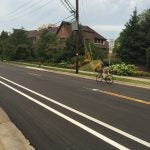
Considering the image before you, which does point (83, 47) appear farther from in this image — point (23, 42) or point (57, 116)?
point (57, 116)

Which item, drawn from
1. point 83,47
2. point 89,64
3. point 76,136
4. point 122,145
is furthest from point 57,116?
point 83,47

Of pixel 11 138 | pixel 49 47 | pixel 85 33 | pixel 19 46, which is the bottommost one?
pixel 19 46

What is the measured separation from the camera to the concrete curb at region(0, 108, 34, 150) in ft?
26.9

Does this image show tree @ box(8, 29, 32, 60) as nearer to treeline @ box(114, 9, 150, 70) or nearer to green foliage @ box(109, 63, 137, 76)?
treeline @ box(114, 9, 150, 70)

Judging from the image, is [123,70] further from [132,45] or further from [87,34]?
[87,34]

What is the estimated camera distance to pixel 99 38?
360ft

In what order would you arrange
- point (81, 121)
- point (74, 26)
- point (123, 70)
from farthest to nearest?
point (74, 26) < point (123, 70) < point (81, 121)

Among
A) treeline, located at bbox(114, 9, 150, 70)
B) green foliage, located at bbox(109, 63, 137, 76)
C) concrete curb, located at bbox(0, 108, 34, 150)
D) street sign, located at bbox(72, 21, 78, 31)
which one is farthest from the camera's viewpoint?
treeline, located at bbox(114, 9, 150, 70)

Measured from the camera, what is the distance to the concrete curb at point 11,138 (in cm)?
820

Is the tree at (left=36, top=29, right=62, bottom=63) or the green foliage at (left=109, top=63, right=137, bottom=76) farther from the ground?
the tree at (left=36, top=29, right=62, bottom=63)

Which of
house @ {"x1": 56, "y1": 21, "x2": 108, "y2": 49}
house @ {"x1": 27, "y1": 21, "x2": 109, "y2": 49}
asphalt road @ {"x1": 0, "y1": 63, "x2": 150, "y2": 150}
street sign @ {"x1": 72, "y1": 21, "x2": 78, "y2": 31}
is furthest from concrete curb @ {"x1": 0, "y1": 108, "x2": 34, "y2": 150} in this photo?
house @ {"x1": 27, "y1": 21, "x2": 109, "y2": 49}

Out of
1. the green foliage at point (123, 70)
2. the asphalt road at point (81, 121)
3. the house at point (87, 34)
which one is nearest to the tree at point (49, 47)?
the green foliage at point (123, 70)

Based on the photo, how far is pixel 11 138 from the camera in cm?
895

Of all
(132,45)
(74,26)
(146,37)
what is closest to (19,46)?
(132,45)
